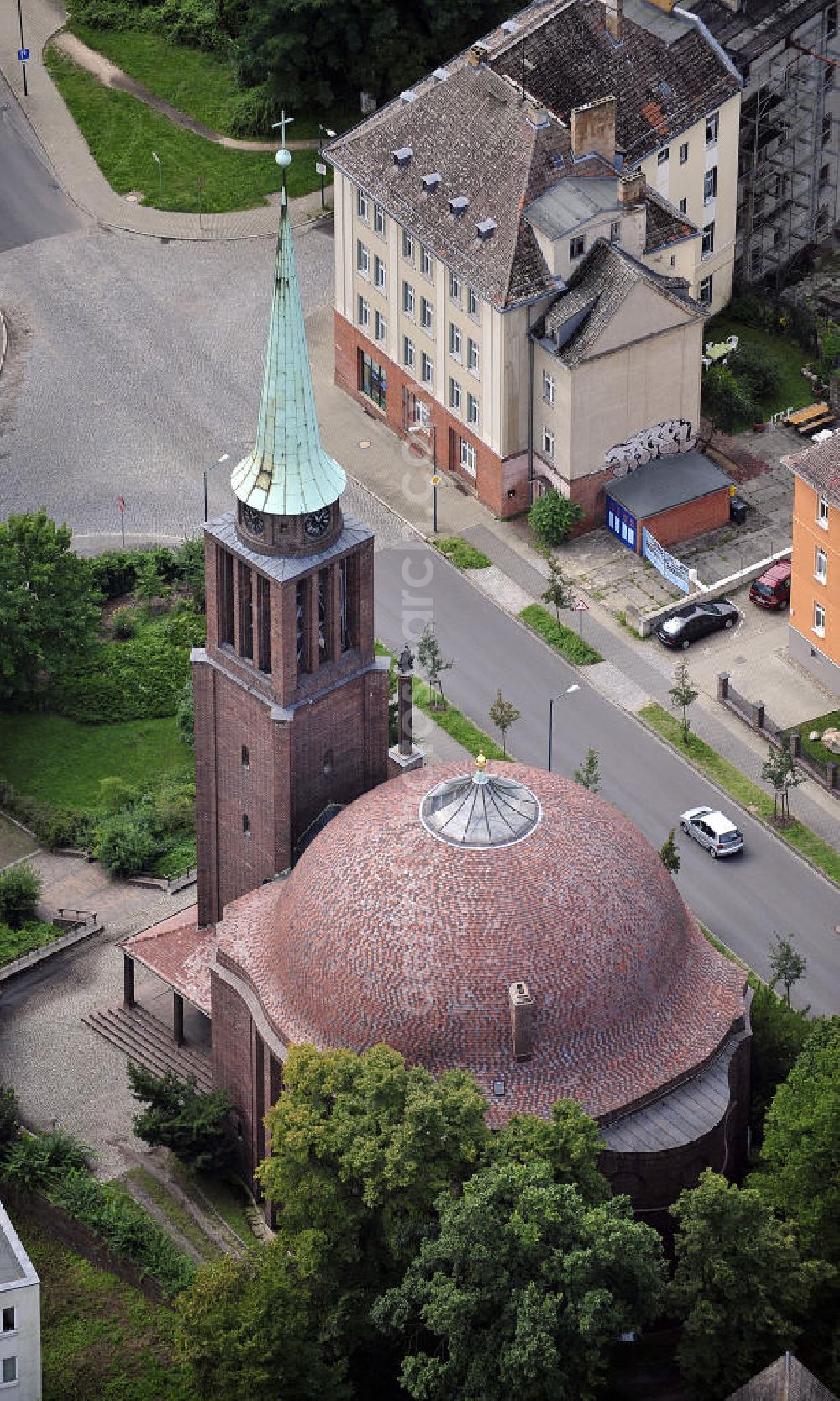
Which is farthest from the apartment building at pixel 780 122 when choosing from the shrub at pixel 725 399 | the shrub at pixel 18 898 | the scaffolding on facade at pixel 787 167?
the shrub at pixel 18 898

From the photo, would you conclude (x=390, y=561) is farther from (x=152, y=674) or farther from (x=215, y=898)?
(x=215, y=898)

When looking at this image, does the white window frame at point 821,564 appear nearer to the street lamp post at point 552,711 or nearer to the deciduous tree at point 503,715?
the street lamp post at point 552,711

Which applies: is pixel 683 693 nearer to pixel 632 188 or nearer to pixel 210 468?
pixel 632 188

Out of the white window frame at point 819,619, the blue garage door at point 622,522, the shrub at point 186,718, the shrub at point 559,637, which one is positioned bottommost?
the shrub at point 186,718

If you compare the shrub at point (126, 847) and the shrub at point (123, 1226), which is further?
the shrub at point (126, 847)

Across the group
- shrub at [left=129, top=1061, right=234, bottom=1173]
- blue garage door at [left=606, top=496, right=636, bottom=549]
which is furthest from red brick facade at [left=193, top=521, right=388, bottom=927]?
blue garage door at [left=606, top=496, right=636, bottom=549]

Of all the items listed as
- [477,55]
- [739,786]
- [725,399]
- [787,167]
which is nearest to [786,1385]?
[739,786]

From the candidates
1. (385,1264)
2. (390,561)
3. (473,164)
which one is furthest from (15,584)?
(385,1264)
